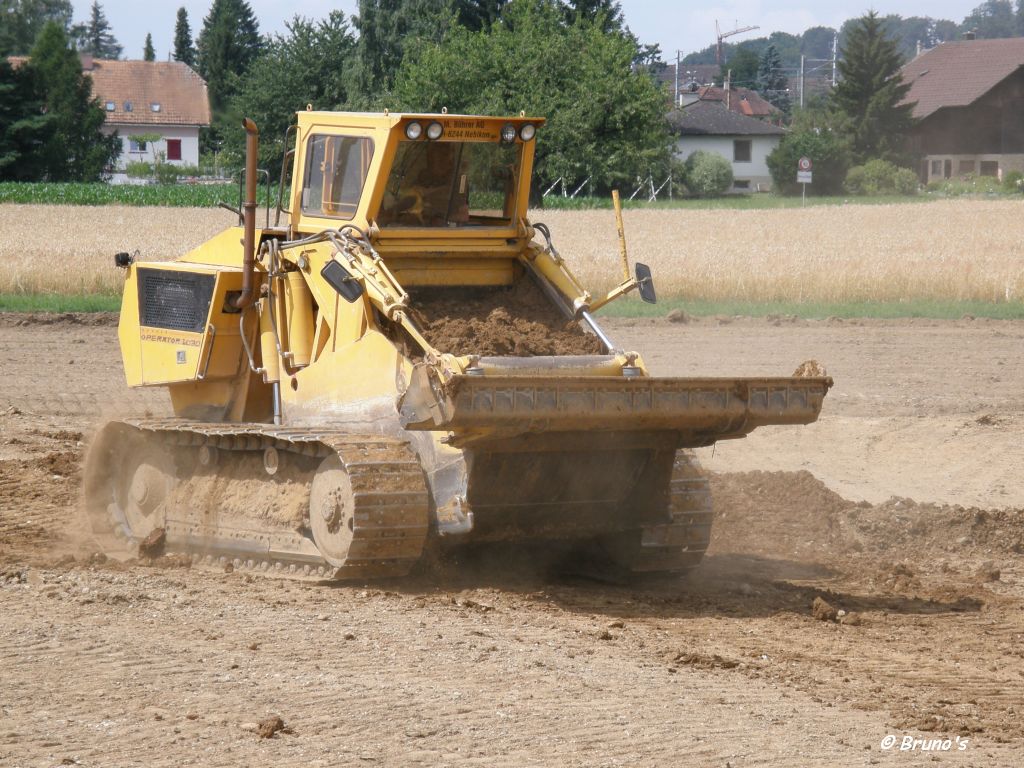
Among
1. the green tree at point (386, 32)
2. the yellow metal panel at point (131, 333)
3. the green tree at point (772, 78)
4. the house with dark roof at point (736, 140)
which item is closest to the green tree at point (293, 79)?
the green tree at point (386, 32)

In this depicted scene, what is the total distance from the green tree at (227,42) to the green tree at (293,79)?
22628mm

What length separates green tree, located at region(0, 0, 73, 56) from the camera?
3549 inches

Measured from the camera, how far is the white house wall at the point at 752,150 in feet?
303

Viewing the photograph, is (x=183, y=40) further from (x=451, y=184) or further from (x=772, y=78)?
(x=451, y=184)

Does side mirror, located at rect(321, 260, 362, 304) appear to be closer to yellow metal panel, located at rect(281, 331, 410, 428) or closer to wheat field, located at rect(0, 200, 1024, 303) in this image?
yellow metal panel, located at rect(281, 331, 410, 428)

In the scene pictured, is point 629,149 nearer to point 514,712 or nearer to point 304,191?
point 304,191

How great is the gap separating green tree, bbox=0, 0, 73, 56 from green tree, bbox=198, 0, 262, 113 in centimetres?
920

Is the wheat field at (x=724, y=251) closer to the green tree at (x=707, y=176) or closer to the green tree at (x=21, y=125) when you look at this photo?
the green tree at (x=21, y=125)

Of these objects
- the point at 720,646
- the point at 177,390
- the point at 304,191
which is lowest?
the point at 720,646

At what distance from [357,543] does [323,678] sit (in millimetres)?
1866

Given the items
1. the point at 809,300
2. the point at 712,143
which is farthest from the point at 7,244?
the point at 712,143

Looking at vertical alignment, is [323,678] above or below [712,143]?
below

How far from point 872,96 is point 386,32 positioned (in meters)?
29.9

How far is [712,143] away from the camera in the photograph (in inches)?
3639
